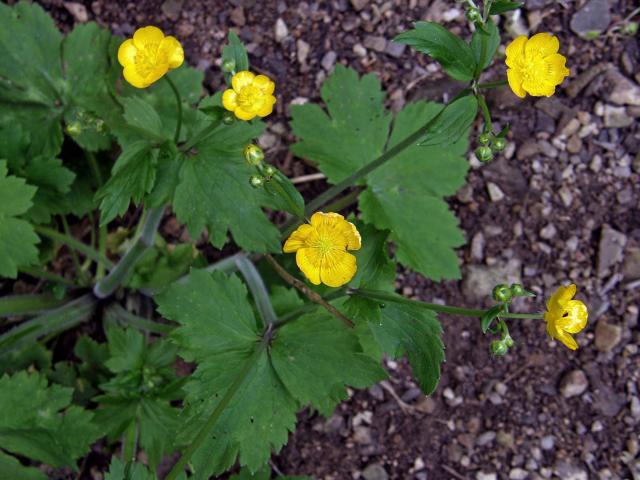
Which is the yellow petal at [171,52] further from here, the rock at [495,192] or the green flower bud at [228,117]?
the rock at [495,192]

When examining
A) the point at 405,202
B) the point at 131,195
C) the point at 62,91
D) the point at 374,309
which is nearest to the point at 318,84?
the point at 405,202

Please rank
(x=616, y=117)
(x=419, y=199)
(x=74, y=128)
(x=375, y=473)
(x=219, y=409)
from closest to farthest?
(x=219, y=409), (x=74, y=128), (x=419, y=199), (x=375, y=473), (x=616, y=117)

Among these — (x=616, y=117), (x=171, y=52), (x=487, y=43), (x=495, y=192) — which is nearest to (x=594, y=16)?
(x=616, y=117)

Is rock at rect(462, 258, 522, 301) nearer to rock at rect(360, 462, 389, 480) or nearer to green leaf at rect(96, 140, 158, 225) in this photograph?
rock at rect(360, 462, 389, 480)

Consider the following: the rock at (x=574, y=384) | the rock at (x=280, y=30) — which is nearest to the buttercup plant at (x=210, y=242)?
the rock at (x=574, y=384)

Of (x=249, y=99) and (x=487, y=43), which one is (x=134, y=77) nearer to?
(x=249, y=99)

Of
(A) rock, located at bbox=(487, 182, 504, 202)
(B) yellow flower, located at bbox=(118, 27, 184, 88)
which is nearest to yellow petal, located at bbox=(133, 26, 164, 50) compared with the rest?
(B) yellow flower, located at bbox=(118, 27, 184, 88)
